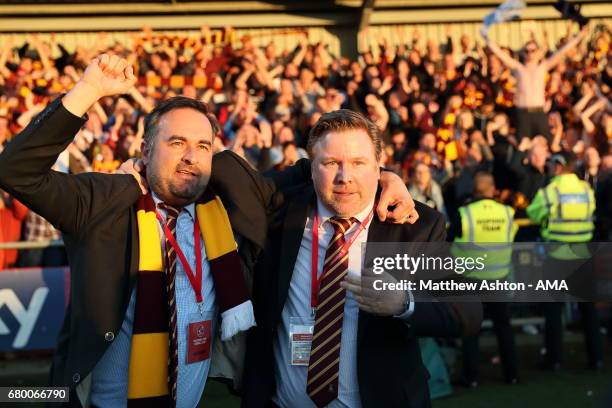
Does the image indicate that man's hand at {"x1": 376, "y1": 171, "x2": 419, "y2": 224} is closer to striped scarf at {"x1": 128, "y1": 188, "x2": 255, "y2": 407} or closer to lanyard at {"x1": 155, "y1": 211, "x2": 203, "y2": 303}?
striped scarf at {"x1": 128, "y1": 188, "x2": 255, "y2": 407}

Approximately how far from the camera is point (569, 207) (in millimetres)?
6980

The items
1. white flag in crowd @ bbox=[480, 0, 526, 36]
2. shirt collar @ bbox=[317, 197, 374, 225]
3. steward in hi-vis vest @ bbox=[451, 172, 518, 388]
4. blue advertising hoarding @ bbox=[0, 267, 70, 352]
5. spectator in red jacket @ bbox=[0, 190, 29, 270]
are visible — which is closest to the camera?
shirt collar @ bbox=[317, 197, 374, 225]

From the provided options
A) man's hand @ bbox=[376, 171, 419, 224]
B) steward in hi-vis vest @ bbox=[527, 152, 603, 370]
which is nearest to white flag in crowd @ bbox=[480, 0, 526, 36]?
steward in hi-vis vest @ bbox=[527, 152, 603, 370]

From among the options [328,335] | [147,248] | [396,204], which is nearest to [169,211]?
[147,248]

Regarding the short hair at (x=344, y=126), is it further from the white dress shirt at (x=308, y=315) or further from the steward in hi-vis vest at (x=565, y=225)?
the steward in hi-vis vest at (x=565, y=225)

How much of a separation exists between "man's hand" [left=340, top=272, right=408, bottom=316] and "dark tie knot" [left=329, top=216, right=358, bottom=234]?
309 mm

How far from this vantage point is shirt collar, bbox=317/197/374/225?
2.76 metres

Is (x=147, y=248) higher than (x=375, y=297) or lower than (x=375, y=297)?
higher

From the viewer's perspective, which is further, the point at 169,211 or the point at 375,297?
the point at 169,211

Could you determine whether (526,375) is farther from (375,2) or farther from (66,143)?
(375,2)

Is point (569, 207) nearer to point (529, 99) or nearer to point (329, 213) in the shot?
point (529, 99)

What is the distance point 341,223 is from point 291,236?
0.70 feet

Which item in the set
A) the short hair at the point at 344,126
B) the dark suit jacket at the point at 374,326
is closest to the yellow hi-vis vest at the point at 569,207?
the dark suit jacket at the point at 374,326

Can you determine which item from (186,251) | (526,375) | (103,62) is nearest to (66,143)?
(103,62)
